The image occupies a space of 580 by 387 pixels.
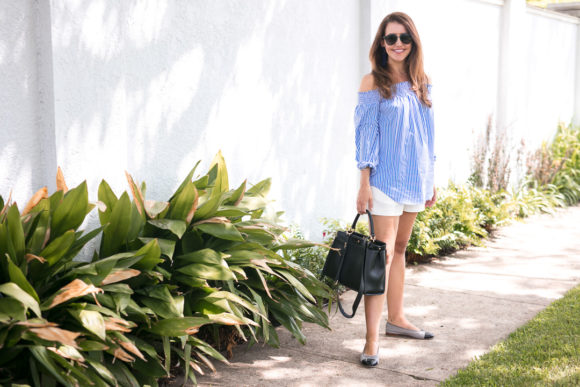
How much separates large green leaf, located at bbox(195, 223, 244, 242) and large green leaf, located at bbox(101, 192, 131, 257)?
1.36 feet

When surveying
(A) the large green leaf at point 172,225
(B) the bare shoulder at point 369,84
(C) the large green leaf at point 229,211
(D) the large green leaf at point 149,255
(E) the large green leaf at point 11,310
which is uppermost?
(B) the bare shoulder at point 369,84

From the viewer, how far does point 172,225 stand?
12.2ft

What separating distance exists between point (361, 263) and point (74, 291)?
1.62m

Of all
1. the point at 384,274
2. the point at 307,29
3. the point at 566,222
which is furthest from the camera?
the point at 566,222

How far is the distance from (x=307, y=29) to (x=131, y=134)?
2.16m

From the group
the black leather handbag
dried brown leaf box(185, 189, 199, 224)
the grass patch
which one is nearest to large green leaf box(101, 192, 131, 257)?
dried brown leaf box(185, 189, 199, 224)

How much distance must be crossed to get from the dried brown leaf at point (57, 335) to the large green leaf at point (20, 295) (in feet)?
0.23

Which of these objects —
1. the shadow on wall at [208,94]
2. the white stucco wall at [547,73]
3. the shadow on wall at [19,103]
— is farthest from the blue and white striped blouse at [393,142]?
the white stucco wall at [547,73]

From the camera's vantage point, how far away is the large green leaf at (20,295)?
9.57ft

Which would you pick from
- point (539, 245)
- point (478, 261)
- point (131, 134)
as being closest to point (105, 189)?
point (131, 134)

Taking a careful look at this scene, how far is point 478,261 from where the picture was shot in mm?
6547

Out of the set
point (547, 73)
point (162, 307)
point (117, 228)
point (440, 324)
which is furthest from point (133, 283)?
point (547, 73)

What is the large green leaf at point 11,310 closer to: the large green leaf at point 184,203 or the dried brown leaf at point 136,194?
the dried brown leaf at point 136,194

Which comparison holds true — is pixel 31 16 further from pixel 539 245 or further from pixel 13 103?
pixel 539 245
